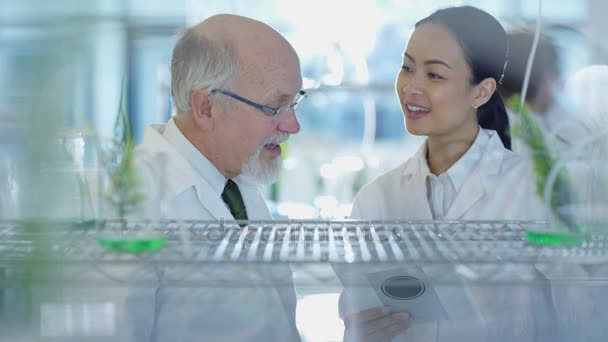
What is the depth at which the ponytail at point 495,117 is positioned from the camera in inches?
39.0

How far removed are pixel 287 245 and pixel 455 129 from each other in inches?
17.2

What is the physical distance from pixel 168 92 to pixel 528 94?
0.59 meters

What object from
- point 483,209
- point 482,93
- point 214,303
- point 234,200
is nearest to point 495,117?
point 482,93

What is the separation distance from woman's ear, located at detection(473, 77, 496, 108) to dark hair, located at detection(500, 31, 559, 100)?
1.2 inches

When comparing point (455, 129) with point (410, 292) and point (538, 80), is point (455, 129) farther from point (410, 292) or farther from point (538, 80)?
point (410, 292)

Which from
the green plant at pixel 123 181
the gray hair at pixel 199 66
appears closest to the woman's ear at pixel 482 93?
the gray hair at pixel 199 66

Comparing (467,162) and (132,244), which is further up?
(467,162)

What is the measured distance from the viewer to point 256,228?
79 cm

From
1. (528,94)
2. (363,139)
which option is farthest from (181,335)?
(363,139)

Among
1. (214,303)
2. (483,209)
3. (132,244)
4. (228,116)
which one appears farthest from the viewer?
(228,116)

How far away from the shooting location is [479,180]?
966 millimetres

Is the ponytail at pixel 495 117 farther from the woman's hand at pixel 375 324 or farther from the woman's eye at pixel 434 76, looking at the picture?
the woman's hand at pixel 375 324

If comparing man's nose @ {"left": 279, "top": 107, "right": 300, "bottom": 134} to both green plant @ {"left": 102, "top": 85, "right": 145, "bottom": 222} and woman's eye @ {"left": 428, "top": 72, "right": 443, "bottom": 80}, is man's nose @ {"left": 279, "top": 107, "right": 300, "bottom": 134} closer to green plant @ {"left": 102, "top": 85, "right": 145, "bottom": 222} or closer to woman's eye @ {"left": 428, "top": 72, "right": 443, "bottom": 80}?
woman's eye @ {"left": 428, "top": 72, "right": 443, "bottom": 80}

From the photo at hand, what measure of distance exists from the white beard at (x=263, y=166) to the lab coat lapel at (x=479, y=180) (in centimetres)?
27
